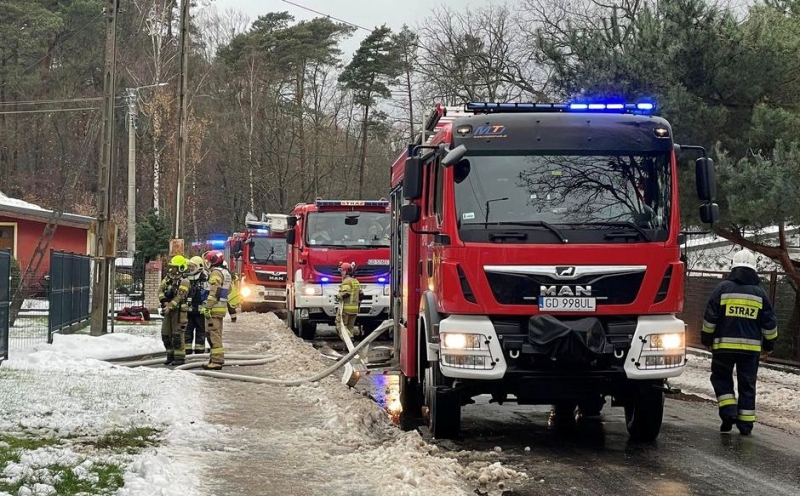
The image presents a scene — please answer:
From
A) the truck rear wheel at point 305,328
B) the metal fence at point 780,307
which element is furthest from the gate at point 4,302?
the metal fence at point 780,307

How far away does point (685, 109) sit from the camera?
16844 millimetres

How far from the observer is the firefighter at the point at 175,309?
14.8 metres

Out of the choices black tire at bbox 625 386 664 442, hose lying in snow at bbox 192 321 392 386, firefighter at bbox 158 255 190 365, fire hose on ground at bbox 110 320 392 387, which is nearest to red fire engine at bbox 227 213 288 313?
firefighter at bbox 158 255 190 365

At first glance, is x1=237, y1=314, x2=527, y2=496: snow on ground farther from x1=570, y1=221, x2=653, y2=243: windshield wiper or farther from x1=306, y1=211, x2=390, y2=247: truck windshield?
x1=306, y1=211, x2=390, y2=247: truck windshield

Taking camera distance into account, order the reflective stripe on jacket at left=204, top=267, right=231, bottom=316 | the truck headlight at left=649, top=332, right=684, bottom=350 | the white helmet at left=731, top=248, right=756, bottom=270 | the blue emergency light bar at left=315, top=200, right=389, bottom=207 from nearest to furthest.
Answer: the truck headlight at left=649, top=332, right=684, bottom=350 → the white helmet at left=731, top=248, right=756, bottom=270 → the reflective stripe on jacket at left=204, top=267, right=231, bottom=316 → the blue emergency light bar at left=315, top=200, right=389, bottom=207

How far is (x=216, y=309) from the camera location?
46.0 feet

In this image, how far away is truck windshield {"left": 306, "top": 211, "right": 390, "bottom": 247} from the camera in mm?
21438

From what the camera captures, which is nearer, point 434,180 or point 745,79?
point 434,180

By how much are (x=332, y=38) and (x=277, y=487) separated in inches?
2012

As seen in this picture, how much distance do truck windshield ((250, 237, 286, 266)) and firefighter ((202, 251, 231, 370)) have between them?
52.3 feet

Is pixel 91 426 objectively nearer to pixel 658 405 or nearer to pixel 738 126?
pixel 658 405

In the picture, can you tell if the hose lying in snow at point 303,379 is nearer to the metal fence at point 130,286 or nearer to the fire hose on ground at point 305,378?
the fire hose on ground at point 305,378

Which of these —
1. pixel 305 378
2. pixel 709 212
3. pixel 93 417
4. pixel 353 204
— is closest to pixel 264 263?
pixel 353 204

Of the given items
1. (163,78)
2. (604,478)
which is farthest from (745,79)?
(163,78)
